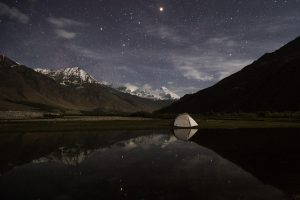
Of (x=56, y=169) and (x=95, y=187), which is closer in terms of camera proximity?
(x=95, y=187)

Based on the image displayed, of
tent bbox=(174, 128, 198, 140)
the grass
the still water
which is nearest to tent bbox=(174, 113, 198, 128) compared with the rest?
the grass

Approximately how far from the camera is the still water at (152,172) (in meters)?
16.7

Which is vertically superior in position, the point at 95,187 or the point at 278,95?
the point at 278,95

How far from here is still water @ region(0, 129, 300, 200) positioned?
16.7 m

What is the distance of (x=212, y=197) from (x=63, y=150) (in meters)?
21.2

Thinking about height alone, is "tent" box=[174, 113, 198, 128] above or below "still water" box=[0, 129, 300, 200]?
above

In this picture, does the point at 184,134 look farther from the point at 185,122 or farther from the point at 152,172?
the point at 152,172

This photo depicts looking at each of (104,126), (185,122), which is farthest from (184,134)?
(104,126)

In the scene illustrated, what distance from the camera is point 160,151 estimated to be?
3192 cm

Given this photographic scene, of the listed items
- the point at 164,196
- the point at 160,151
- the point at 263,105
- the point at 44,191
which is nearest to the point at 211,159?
the point at 160,151

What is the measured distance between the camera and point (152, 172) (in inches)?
864

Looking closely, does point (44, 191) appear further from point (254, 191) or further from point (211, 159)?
point (211, 159)

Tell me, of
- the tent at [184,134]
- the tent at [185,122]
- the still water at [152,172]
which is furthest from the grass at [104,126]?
the still water at [152,172]

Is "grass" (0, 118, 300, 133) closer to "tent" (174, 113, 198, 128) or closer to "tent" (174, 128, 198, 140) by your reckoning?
"tent" (174, 113, 198, 128)
